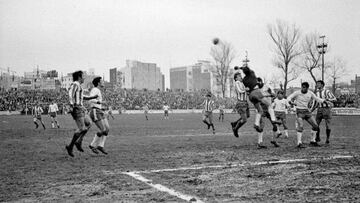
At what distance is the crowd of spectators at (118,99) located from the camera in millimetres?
62994

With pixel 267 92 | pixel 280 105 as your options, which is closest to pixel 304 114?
pixel 267 92

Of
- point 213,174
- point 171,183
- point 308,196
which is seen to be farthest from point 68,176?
point 308,196

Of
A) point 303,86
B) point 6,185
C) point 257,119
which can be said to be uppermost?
point 303,86

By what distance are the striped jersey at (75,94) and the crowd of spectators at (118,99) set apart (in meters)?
46.8

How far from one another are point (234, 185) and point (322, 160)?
3.39 metres

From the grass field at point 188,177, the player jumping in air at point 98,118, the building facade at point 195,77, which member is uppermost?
the building facade at point 195,77

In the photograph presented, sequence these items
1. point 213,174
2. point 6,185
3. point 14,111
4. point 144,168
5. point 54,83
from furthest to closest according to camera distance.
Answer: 1. point 54,83
2. point 14,111
3. point 144,168
4. point 213,174
5. point 6,185

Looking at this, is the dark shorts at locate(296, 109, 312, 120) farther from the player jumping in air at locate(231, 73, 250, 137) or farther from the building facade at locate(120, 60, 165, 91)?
the building facade at locate(120, 60, 165, 91)

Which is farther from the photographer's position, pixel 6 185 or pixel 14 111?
pixel 14 111

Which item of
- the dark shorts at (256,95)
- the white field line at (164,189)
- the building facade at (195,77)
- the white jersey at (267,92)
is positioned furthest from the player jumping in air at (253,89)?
the building facade at (195,77)

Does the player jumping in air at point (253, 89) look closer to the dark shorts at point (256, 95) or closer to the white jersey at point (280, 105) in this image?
the dark shorts at point (256, 95)

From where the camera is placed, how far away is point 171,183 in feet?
21.1

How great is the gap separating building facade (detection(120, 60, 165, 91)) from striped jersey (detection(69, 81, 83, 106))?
394ft

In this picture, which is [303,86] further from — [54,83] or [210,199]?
[54,83]
